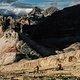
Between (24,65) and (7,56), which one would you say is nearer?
(24,65)

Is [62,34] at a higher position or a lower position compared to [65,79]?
lower

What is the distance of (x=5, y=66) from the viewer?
280 feet

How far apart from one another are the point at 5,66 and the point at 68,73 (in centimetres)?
1783

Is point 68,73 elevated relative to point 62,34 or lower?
elevated

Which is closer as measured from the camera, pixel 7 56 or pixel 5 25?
pixel 7 56

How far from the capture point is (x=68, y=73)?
70.7 m

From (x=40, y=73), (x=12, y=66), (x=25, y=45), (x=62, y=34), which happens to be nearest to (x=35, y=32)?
(x=62, y=34)

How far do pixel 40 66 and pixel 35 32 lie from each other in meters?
39.0

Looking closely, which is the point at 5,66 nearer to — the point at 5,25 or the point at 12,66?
the point at 12,66

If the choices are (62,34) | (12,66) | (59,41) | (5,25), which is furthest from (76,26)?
(12,66)

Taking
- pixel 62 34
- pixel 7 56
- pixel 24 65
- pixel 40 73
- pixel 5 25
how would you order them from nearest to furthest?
pixel 40 73 → pixel 24 65 → pixel 7 56 → pixel 5 25 → pixel 62 34

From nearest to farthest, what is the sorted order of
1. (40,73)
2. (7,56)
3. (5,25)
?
(40,73)
(7,56)
(5,25)

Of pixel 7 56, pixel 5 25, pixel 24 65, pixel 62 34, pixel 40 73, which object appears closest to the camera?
pixel 40 73

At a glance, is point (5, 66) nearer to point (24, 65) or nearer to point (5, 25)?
point (24, 65)
